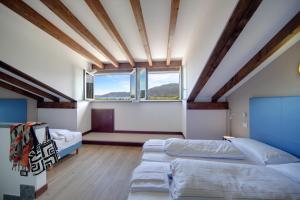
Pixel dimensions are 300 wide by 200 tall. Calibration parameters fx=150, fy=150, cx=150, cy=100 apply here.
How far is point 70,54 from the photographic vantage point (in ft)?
12.5

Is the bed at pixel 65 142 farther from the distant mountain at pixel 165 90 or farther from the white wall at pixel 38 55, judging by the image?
the distant mountain at pixel 165 90

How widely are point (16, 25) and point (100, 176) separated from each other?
272 cm

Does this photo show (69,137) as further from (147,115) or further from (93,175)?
(147,115)

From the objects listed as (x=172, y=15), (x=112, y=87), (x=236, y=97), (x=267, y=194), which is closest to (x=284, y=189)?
(x=267, y=194)

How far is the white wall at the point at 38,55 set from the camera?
7.45ft

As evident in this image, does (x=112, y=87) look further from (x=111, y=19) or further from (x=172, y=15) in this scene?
(x=172, y=15)

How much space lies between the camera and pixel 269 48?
1812 millimetres

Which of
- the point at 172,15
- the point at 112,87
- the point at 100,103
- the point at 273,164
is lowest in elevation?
the point at 273,164

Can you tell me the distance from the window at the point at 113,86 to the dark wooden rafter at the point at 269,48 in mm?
3151

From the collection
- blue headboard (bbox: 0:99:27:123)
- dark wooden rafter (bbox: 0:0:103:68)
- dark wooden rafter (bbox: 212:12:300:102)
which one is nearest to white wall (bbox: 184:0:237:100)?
dark wooden rafter (bbox: 212:12:300:102)

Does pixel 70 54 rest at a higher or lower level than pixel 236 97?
higher

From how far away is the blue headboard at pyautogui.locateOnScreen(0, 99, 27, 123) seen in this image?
404 centimetres

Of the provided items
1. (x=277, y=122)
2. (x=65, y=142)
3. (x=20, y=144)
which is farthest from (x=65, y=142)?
(x=277, y=122)

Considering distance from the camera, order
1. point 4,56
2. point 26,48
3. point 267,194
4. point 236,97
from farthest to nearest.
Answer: point 236,97 → point 26,48 → point 4,56 → point 267,194
